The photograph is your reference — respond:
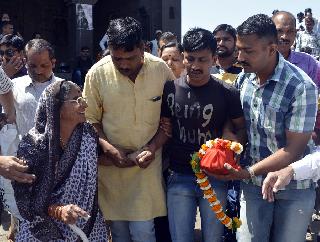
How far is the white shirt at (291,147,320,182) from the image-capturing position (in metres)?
2.95

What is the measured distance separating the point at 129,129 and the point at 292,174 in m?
1.19

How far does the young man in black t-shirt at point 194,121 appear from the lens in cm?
334

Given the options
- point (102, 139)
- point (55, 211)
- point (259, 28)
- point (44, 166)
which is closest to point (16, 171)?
point (44, 166)

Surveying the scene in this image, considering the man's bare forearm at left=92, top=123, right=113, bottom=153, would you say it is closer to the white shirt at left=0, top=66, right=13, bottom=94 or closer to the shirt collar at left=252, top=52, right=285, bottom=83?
the white shirt at left=0, top=66, right=13, bottom=94

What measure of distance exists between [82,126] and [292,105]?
1.36 metres

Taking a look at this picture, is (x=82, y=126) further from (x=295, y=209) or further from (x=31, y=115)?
(x=295, y=209)

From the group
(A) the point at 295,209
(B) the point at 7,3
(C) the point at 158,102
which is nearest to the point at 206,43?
(C) the point at 158,102

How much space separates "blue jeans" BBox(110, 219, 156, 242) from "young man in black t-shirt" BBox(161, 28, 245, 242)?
0.57ft

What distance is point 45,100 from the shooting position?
10.3 feet

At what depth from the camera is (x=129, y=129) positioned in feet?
11.4

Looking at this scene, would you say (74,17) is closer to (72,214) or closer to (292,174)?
(72,214)

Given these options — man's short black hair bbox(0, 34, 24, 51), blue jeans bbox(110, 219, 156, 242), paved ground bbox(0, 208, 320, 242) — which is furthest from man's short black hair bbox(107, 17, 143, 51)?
paved ground bbox(0, 208, 320, 242)

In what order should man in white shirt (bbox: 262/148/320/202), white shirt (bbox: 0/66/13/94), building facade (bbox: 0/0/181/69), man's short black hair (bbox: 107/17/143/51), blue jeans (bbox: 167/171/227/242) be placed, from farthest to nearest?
1. building facade (bbox: 0/0/181/69)
2. white shirt (bbox: 0/66/13/94)
3. blue jeans (bbox: 167/171/227/242)
4. man's short black hair (bbox: 107/17/143/51)
5. man in white shirt (bbox: 262/148/320/202)

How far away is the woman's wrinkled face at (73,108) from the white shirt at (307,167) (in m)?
1.38
